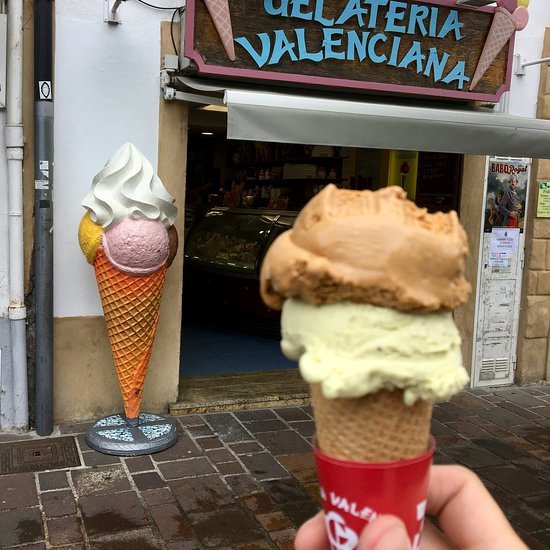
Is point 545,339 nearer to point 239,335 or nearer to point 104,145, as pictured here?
point 239,335

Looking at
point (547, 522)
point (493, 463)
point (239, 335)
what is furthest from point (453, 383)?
point (239, 335)

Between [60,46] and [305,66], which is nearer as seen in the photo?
[60,46]

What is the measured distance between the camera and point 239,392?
582 cm

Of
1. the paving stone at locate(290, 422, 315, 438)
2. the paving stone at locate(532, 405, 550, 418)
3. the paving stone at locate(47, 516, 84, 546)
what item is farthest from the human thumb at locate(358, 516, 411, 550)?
the paving stone at locate(532, 405, 550, 418)

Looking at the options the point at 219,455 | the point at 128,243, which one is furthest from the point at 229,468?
the point at 128,243

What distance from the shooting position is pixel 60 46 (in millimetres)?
4773

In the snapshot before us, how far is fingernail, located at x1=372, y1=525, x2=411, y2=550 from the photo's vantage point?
1536mm

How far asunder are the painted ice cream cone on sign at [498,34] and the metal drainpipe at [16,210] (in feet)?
12.5

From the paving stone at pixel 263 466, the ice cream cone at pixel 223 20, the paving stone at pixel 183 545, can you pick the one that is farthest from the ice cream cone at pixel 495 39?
the paving stone at pixel 183 545

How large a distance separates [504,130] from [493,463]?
8.29 ft

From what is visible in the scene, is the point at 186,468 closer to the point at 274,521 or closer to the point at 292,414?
the point at 274,521

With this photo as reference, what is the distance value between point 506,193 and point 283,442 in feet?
11.4

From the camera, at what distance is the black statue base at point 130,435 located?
463cm

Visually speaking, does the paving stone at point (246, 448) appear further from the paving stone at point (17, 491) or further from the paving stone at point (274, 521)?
the paving stone at point (17, 491)
